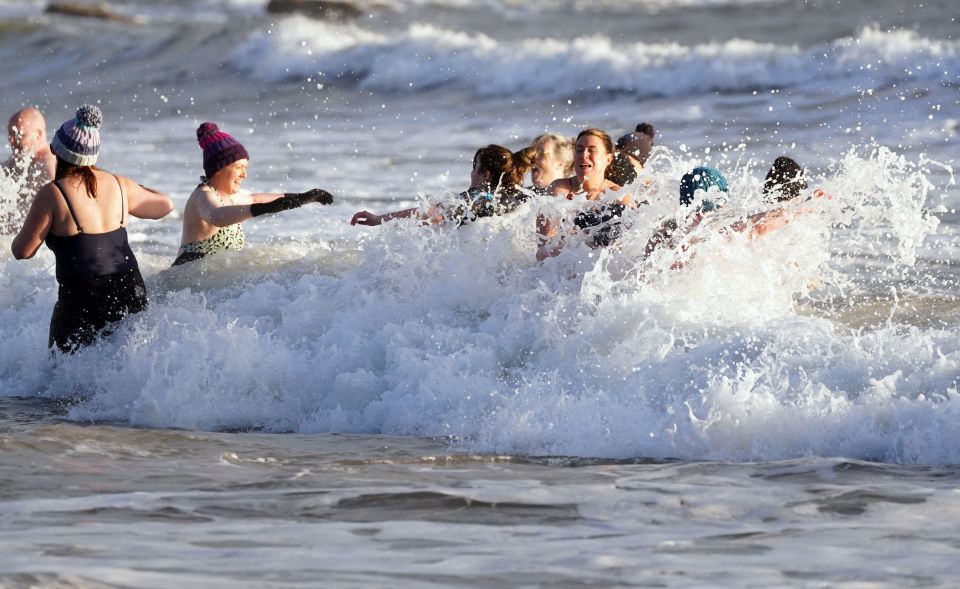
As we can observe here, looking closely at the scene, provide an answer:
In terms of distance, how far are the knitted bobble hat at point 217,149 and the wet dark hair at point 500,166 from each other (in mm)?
1418

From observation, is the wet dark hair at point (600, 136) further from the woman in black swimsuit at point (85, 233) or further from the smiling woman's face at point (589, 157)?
the woman in black swimsuit at point (85, 233)

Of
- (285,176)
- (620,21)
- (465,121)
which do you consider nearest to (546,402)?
(285,176)

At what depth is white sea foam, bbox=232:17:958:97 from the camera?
20938 mm

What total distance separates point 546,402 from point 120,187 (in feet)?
8.56

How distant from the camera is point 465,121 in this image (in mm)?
21094

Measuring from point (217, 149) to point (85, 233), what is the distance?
120 cm

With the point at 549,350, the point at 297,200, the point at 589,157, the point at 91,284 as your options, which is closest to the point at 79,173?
the point at 91,284

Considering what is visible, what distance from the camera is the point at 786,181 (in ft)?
27.5

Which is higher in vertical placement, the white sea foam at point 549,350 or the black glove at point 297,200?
the black glove at point 297,200

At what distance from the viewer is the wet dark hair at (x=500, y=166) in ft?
29.0

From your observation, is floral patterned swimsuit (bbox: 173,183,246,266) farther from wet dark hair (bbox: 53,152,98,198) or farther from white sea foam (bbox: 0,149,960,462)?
wet dark hair (bbox: 53,152,98,198)

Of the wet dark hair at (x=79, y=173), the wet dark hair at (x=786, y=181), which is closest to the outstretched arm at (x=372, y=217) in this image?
the wet dark hair at (x=79, y=173)

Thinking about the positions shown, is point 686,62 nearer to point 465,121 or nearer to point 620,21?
point 465,121

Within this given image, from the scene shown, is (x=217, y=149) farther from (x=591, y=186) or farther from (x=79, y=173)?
(x=591, y=186)
